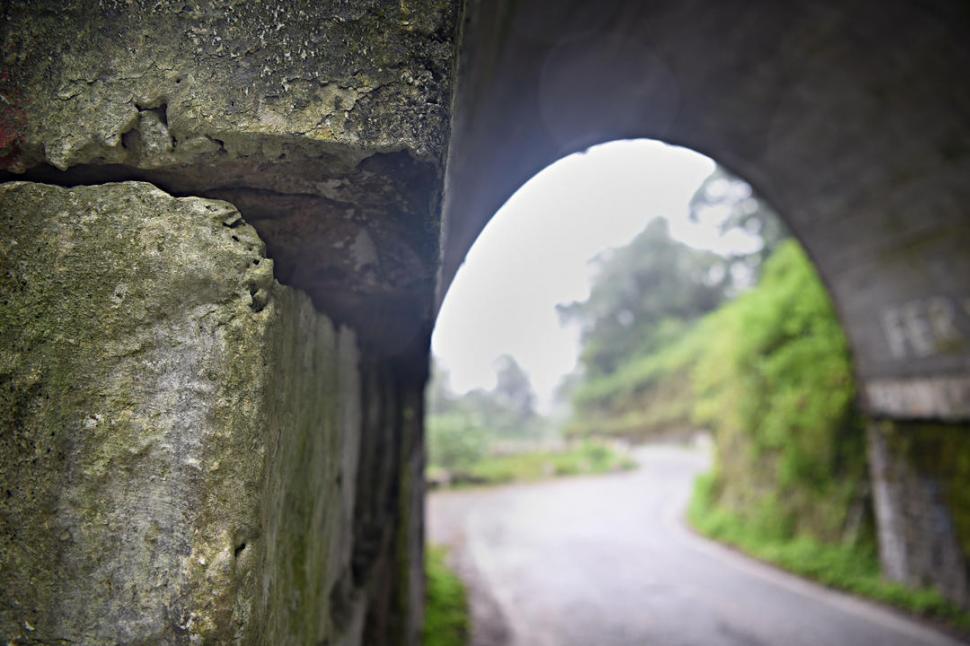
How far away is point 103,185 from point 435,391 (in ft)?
112

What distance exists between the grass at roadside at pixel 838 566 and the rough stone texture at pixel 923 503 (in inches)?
6.6

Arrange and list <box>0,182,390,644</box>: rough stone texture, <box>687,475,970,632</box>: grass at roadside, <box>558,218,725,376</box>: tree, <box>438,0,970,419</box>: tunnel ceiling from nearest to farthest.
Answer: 1. <box>0,182,390,644</box>: rough stone texture
2. <box>438,0,970,419</box>: tunnel ceiling
3. <box>687,475,970,632</box>: grass at roadside
4. <box>558,218,725,376</box>: tree

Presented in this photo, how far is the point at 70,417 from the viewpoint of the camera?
32.3 inches

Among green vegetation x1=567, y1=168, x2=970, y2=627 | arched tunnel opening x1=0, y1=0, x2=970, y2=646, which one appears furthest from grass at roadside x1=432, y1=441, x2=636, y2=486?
arched tunnel opening x1=0, y1=0, x2=970, y2=646

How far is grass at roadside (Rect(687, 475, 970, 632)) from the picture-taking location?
5.12 m

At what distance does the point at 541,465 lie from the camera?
19.0 metres

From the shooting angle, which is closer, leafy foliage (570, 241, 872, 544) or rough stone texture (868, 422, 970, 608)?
rough stone texture (868, 422, 970, 608)

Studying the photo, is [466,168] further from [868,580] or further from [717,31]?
[868,580]

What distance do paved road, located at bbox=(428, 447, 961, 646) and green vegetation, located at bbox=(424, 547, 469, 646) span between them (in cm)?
17

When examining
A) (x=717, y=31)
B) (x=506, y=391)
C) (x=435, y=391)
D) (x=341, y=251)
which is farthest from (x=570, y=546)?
(x=506, y=391)

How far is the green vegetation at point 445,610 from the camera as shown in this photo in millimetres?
4691

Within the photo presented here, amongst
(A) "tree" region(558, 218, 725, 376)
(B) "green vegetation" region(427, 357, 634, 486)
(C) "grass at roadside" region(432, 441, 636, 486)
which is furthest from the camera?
(A) "tree" region(558, 218, 725, 376)

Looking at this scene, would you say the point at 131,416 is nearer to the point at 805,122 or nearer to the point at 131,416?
the point at 131,416

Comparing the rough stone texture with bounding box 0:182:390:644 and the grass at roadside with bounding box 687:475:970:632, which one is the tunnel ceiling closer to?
the rough stone texture with bounding box 0:182:390:644
